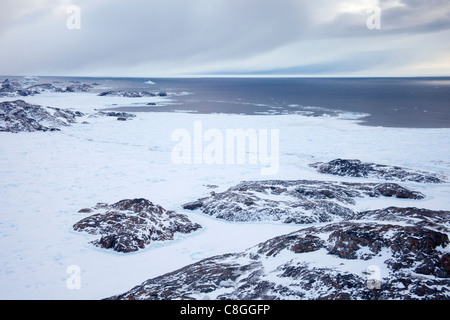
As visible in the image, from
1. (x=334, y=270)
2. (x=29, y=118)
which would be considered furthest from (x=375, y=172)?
(x=29, y=118)

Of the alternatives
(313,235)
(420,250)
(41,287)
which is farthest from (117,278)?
(420,250)

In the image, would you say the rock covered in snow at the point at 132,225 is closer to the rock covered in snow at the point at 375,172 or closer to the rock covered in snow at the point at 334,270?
the rock covered in snow at the point at 334,270

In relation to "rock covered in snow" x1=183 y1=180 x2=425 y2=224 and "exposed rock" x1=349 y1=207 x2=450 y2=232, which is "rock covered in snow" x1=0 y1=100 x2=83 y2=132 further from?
"exposed rock" x1=349 y1=207 x2=450 y2=232

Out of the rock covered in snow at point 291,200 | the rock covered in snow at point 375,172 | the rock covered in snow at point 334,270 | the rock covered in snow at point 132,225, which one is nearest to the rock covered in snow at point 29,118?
the rock covered in snow at point 132,225

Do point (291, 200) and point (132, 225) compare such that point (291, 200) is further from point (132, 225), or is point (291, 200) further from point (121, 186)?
point (121, 186)

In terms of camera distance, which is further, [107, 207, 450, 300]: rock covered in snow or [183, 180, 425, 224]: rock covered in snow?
[183, 180, 425, 224]: rock covered in snow

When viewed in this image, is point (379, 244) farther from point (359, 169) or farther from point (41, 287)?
point (359, 169)

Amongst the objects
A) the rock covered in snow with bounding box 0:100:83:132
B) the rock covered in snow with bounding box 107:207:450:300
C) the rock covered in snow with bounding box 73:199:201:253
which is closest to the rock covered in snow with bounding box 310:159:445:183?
the rock covered in snow with bounding box 73:199:201:253
